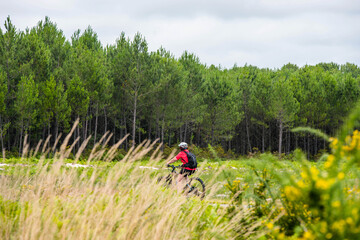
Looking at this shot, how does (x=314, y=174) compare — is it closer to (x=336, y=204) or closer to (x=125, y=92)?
(x=336, y=204)

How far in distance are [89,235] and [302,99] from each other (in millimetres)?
35492

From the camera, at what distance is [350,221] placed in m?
1.92

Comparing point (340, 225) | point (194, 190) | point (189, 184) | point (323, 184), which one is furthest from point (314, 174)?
point (189, 184)

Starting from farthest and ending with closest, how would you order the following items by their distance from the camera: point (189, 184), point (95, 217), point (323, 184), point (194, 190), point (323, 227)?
point (189, 184) → point (194, 190) → point (95, 217) → point (323, 227) → point (323, 184)

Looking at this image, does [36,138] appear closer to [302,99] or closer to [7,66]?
[7,66]

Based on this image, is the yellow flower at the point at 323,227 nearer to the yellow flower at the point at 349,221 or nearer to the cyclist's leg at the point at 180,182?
the yellow flower at the point at 349,221

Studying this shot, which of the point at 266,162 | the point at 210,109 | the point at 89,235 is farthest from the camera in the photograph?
the point at 210,109

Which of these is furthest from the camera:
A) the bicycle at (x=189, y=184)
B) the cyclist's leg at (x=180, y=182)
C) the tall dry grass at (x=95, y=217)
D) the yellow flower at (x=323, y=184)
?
the bicycle at (x=189, y=184)

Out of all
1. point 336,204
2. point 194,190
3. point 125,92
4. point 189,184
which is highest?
point 125,92

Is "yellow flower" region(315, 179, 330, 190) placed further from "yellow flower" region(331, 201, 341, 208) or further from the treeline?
the treeline

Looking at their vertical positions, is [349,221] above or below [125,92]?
below

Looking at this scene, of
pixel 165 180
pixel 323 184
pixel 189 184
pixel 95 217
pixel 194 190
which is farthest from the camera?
pixel 189 184

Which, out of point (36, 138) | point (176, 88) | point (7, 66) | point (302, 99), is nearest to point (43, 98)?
point (7, 66)

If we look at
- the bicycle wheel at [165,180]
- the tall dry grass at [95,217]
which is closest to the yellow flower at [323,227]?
the tall dry grass at [95,217]
